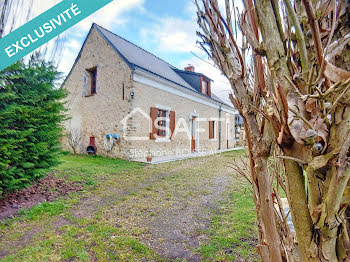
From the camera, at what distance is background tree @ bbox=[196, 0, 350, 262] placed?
2.15 ft

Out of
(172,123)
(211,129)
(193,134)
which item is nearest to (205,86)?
(211,129)

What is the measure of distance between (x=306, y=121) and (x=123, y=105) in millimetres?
8224

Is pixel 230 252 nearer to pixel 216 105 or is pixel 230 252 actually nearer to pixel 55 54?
pixel 55 54

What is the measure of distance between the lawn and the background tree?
24.8 inches

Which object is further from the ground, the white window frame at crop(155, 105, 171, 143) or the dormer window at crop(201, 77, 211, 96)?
the dormer window at crop(201, 77, 211, 96)

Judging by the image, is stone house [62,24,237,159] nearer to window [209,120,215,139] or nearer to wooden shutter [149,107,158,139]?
wooden shutter [149,107,158,139]

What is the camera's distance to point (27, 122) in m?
3.67

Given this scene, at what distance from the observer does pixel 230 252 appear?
2.16 metres

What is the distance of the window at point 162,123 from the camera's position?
31.8 ft

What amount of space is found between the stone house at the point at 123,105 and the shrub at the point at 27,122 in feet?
13.2

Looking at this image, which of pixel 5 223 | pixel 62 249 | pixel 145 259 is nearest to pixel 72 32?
pixel 5 223

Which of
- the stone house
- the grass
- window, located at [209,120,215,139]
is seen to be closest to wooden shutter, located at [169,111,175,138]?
the stone house

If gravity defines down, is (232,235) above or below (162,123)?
below

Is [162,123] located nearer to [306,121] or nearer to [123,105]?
[123,105]
